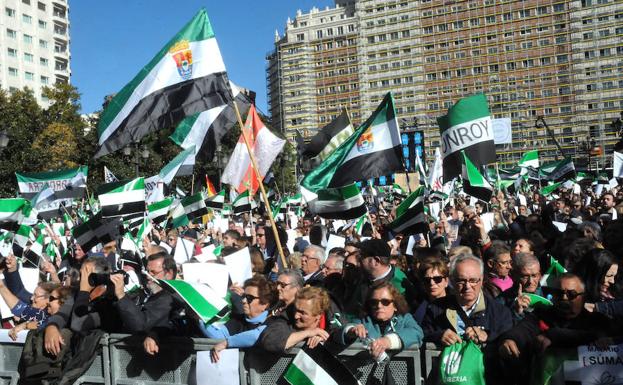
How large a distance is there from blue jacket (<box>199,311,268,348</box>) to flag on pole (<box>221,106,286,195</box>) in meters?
5.45

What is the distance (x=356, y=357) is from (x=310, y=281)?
79.7 inches

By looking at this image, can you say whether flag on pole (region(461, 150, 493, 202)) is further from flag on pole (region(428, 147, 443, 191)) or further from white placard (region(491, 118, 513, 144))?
white placard (region(491, 118, 513, 144))

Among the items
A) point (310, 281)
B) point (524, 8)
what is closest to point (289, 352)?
point (310, 281)

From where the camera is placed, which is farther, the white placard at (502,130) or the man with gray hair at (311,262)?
the white placard at (502,130)

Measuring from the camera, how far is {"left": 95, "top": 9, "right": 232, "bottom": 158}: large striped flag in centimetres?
793

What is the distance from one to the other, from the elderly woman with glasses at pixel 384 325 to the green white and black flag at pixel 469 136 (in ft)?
17.4

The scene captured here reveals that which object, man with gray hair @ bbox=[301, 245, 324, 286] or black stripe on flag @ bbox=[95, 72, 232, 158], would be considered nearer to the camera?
man with gray hair @ bbox=[301, 245, 324, 286]

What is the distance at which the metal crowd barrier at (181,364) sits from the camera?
4418 millimetres

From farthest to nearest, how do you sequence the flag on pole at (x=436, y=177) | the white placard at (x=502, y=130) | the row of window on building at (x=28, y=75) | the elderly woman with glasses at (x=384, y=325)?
the row of window on building at (x=28, y=75) < the white placard at (x=502, y=130) < the flag on pole at (x=436, y=177) < the elderly woman with glasses at (x=384, y=325)

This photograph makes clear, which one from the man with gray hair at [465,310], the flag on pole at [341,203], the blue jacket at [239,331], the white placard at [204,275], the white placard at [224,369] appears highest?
the flag on pole at [341,203]

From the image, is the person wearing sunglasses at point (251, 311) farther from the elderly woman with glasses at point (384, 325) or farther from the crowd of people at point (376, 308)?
the elderly woman with glasses at point (384, 325)

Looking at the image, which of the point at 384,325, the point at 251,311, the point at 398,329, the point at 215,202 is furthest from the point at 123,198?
the point at 398,329

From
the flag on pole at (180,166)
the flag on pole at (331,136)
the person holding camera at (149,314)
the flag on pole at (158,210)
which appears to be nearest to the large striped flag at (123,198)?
the flag on pole at (180,166)

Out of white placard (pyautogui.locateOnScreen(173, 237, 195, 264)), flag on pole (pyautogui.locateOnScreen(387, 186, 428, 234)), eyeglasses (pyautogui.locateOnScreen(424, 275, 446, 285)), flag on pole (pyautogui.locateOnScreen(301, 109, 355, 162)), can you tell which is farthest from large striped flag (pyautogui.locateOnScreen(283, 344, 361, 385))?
flag on pole (pyautogui.locateOnScreen(301, 109, 355, 162))
